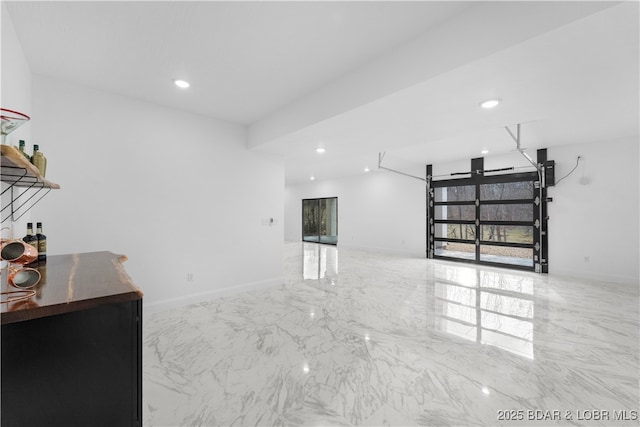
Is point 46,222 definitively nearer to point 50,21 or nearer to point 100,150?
point 100,150

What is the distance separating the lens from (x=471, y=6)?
183 cm

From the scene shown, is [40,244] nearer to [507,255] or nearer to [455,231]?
[455,231]

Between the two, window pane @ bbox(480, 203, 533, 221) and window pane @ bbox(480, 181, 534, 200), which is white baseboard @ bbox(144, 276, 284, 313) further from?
window pane @ bbox(480, 181, 534, 200)

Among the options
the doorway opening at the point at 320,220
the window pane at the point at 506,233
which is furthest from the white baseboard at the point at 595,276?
the doorway opening at the point at 320,220

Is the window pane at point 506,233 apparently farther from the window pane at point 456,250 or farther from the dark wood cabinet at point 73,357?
the dark wood cabinet at point 73,357

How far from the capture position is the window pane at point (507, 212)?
233 inches

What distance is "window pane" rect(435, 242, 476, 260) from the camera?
6.76 metres

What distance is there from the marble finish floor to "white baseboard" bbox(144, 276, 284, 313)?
0.35ft

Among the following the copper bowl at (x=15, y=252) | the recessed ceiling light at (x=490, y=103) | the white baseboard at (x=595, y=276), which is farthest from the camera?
the white baseboard at (x=595, y=276)

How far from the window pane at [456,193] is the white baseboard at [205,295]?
497cm

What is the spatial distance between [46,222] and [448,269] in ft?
21.4

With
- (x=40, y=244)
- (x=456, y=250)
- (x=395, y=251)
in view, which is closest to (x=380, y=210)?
(x=395, y=251)

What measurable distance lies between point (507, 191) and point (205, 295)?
6.50 meters

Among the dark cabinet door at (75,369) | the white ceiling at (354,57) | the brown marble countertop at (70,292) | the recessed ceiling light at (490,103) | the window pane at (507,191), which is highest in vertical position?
the white ceiling at (354,57)
